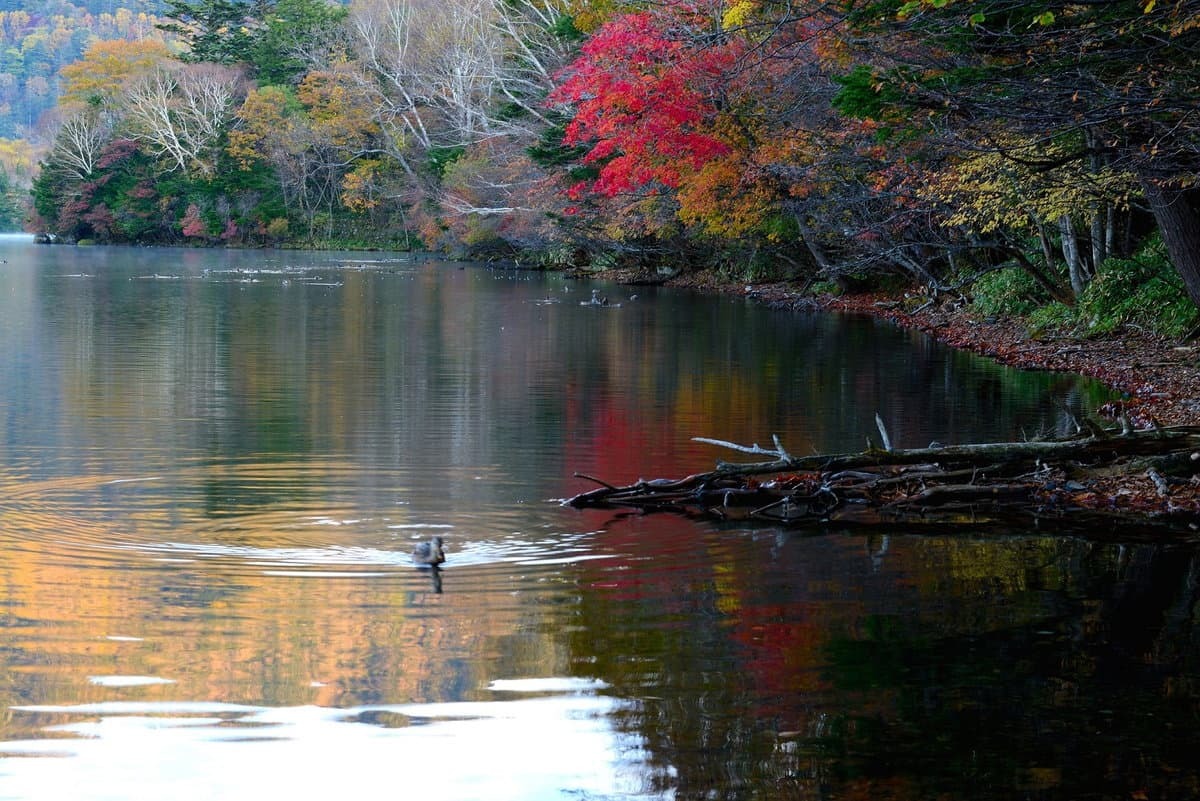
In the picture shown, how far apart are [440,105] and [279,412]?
167 ft

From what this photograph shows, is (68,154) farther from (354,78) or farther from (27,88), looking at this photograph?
(27,88)

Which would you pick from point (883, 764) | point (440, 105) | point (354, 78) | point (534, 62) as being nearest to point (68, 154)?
point (354, 78)

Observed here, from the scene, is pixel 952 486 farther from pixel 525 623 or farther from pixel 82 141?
pixel 82 141

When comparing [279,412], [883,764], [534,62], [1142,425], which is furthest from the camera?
[534,62]

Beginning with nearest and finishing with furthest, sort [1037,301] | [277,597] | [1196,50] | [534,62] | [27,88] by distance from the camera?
1. [277,597]
2. [1196,50]
3. [1037,301]
4. [534,62]
5. [27,88]

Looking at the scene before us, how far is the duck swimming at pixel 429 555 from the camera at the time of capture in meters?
8.75

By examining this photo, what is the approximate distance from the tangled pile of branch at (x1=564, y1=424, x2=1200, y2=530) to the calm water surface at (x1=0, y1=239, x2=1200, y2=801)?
0.48 meters

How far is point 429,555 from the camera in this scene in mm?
8758

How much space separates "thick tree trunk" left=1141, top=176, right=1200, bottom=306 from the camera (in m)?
16.6

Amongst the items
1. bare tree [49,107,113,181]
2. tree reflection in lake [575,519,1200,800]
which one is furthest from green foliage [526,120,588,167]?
bare tree [49,107,113,181]

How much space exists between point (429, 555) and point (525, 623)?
4.39 ft

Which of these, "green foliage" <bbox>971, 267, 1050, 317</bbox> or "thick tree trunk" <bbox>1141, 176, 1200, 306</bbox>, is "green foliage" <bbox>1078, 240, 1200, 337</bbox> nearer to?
"thick tree trunk" <bbox>1141, 176, 1200, 306</bbox>

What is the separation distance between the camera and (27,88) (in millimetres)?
155250

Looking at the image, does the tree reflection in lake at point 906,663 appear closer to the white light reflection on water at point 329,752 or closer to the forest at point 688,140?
the white light reflection on water at point 329,752
